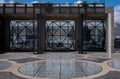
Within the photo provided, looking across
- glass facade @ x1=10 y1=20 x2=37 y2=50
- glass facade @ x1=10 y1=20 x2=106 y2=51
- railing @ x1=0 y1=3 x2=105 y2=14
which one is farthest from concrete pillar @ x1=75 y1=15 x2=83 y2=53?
glass facade @ x1=10 y1=20 x2=37 y2=50

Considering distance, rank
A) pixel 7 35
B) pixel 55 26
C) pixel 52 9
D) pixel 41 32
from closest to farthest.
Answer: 1. pixel 52 9
2. pixel 41 32
3. pixel 7 35
4. pixel 55 26

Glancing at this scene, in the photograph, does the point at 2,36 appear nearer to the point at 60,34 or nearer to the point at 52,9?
the point at 52,9

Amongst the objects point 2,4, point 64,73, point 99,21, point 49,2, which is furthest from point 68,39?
point 64,73

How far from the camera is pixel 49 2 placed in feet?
93.8

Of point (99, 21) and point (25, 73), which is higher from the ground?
point (99, 21)

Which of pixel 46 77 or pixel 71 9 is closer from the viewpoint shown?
pixel 46 77

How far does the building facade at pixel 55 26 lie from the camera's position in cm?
2864

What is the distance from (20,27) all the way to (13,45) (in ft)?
10.9

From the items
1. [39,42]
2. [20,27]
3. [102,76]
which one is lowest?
[102,76]

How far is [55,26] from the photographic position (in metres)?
34.5

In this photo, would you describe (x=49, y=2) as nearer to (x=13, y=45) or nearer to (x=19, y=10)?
(x=19, y=10)

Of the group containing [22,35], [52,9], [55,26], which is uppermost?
[52,9]

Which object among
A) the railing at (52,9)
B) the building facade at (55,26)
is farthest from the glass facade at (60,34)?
the railing at (52,9)

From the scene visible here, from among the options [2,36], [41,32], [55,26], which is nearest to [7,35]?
[2,36]
